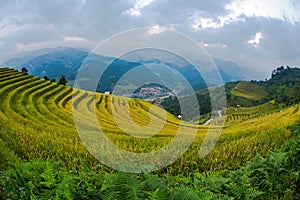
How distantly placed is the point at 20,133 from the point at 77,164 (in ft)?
8.59

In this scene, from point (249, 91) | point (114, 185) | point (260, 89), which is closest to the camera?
point (114, 185)

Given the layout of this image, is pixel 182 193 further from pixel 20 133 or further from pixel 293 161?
pixel 20 133

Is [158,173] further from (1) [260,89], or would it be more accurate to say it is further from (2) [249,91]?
(1) [260,89]

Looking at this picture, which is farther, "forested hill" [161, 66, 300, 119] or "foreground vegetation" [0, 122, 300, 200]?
"forested hill" [161, 66, 300, 119]

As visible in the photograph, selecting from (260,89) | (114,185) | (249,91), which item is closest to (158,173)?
(114,185)

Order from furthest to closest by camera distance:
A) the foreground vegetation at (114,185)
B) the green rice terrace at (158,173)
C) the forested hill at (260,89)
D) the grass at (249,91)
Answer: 1. the grass at (249,91)
2. the forested hill at (260,89)
3. the green rice terrace at (158,173)
4. the foreground vegetation at (114,185)

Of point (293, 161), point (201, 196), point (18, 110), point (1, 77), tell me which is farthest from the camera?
point (1, 77)

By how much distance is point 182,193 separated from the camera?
262 centimetres

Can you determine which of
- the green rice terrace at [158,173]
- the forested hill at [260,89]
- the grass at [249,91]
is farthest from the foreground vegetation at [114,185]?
the grass at [249,91]

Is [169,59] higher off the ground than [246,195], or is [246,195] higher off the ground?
[169,59]

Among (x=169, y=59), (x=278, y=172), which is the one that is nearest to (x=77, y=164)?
(x=169, y=59)

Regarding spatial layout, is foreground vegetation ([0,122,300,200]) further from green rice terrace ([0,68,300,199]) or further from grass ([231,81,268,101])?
grass ([231,81,268,101])

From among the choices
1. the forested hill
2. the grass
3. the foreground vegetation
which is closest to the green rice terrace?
the foreground vegetation

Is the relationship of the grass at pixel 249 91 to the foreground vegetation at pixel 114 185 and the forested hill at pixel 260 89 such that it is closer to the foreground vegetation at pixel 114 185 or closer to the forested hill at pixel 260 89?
the forested hill at pixel 260 89
